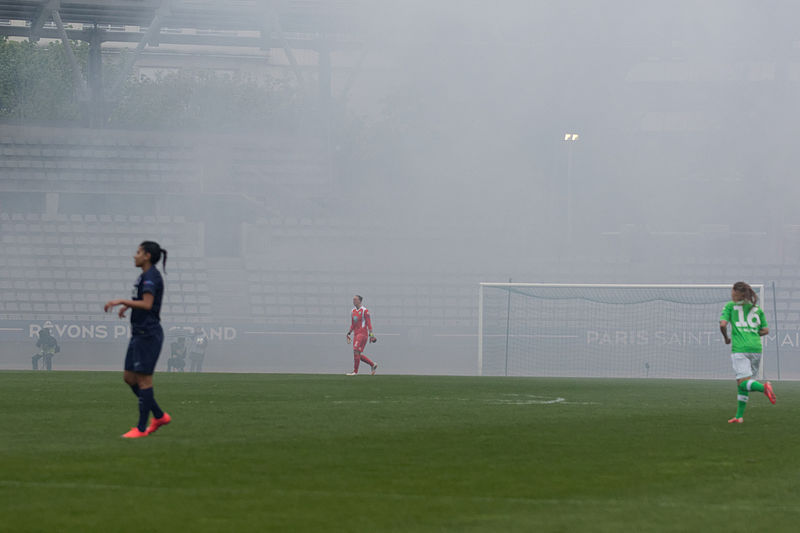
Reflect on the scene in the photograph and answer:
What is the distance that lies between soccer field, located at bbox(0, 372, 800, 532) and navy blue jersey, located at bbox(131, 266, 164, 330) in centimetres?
81

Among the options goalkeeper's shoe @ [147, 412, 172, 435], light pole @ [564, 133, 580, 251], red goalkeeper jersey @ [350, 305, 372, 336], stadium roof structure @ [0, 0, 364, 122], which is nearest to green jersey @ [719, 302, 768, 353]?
goalkeeper's shoe @ [147, 412, 172, 435]

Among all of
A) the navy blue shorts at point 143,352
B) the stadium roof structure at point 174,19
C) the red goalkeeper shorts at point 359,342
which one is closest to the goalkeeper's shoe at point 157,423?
the navy blue shorts at point 143,352

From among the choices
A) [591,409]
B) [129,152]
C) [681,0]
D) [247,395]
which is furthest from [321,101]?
[591,409]

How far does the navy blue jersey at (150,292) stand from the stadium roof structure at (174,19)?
868 inches

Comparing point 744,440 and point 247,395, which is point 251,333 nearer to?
point 247,395

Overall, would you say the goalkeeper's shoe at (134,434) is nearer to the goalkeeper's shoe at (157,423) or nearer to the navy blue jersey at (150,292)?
the goalkeeper's shoe at (157,423)

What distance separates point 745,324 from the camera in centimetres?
1004

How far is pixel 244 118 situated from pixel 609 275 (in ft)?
70.2

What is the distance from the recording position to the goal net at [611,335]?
88.4 ft

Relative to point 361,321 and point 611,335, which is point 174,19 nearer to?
point 361,321

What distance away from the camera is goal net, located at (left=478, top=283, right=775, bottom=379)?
27.0 metres

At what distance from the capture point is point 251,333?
28141 mm

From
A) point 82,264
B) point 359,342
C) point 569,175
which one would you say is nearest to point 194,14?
point 82,264

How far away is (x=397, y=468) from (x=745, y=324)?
5306 mm
